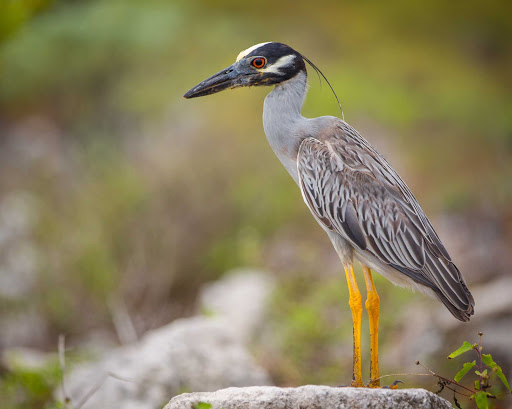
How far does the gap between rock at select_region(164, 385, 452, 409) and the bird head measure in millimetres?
2302

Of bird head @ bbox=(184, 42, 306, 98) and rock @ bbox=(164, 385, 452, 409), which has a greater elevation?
bird head @ bbox=(184, 42, 306, 98)

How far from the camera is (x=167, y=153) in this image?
11633 mm

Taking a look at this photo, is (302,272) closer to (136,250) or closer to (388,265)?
(136,250)

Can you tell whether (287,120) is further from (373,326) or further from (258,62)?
(373,326)

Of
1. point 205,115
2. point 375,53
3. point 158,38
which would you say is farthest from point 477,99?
point 158,38

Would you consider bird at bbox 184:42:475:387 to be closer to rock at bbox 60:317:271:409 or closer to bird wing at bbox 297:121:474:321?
bird wing at bbox 297:121:474:321

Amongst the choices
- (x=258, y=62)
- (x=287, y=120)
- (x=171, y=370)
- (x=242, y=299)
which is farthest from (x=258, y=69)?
(x=242, y=299)

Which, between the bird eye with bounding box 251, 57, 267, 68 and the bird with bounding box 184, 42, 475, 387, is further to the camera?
the bird eye with bounding box 251, 57, 267, 68

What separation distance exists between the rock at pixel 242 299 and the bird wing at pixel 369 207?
11.0ft

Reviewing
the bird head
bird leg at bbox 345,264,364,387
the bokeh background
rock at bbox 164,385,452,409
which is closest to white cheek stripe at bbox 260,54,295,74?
the bird head

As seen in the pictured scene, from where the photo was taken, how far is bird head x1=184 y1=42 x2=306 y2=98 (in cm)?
504

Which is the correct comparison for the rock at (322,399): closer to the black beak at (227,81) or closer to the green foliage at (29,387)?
the black beak at (227,81)

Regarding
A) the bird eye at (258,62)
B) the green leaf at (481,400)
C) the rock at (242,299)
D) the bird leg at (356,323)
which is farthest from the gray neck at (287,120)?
the rock at (242,299)

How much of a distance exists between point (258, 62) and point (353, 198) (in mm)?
1279
